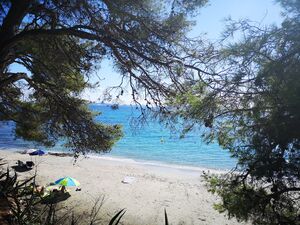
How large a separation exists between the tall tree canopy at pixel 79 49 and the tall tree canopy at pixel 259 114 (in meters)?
1.67

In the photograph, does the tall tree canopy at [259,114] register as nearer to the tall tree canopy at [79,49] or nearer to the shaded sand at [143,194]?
the tall tree canopy at [79,49]

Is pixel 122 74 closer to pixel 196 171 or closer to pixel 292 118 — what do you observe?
pixel 292 118

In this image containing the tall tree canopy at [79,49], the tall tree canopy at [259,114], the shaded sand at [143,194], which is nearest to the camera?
the tall tree canopy at [259,114]

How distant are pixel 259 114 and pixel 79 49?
4.25 m

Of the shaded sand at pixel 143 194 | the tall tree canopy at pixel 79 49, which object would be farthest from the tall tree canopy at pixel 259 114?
the shaded sand at pixel 143 194

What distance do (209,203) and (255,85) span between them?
887 centimetres

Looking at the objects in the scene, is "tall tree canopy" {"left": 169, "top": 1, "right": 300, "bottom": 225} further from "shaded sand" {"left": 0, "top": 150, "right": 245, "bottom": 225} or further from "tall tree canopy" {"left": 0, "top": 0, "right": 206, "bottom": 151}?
"shaded sand" {"left": 0, "top": 150, "right": 245, "bottom": 225}

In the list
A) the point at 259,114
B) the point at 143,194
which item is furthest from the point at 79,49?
the point at 143,194

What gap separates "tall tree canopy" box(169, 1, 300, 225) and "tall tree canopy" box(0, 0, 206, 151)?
1.67 metres

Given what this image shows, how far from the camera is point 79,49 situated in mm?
6395

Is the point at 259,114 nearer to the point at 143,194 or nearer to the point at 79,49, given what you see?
the point at 79,49

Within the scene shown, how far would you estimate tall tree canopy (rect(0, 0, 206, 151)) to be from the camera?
5.31m

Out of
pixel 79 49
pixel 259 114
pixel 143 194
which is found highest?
pixel 79 49

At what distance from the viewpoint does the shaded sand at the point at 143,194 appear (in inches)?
379
